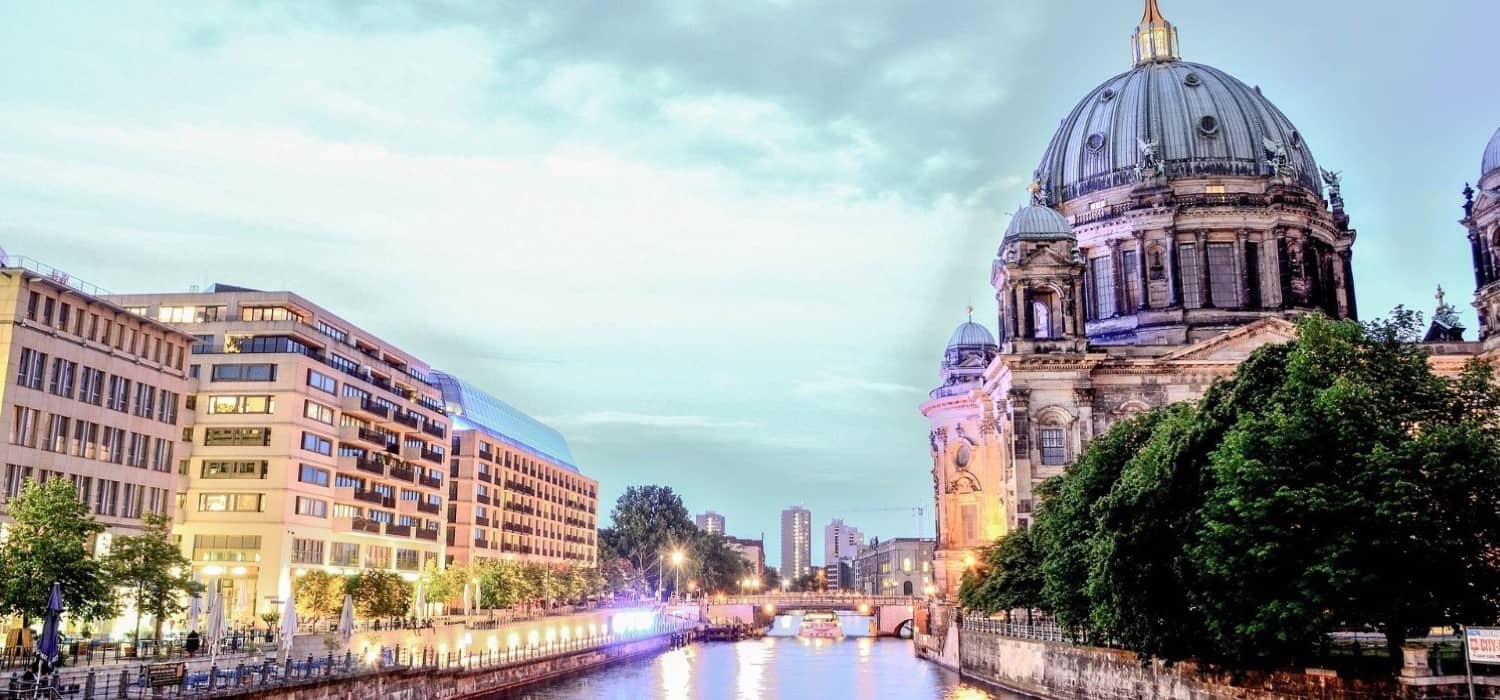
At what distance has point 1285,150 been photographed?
104m

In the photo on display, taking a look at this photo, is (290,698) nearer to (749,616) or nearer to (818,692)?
(818,692)

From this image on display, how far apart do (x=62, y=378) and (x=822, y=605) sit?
103m

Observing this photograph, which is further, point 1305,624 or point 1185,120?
point 1185,120

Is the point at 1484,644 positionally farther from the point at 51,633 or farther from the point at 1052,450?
the point at 1052,450

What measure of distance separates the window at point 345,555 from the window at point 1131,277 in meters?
66.3

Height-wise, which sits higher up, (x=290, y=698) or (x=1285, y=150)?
(x=1285, y=150)

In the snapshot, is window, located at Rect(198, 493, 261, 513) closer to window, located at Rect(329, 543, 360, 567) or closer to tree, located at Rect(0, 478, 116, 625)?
window, located at Rect(329, 543, 360, 567)

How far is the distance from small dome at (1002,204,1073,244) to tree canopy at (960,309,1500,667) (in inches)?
1774

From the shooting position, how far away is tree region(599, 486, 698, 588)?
18650cm

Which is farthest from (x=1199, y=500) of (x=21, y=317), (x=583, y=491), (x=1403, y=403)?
(x=583, y=491)

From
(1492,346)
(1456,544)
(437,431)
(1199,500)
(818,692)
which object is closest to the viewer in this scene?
(1456,544)

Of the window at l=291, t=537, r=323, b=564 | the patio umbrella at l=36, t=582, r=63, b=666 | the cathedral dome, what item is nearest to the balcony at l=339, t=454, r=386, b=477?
the window at l=291, t=537, r=323, b=564

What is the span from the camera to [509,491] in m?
148

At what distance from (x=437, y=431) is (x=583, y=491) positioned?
75633mm
